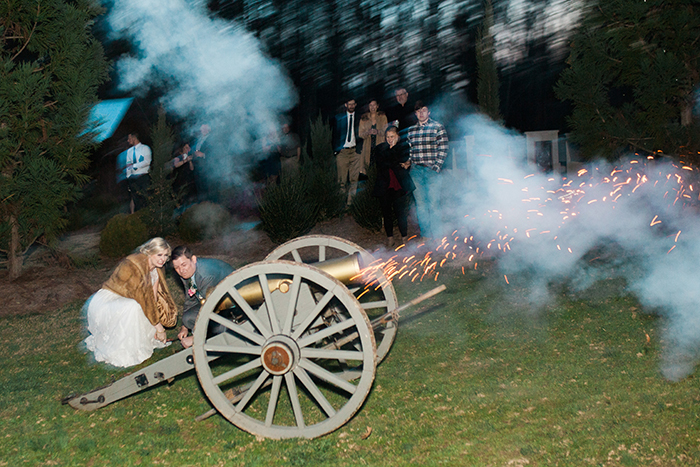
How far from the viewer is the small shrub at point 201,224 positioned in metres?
10.1

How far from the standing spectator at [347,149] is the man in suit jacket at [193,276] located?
5.91 metres

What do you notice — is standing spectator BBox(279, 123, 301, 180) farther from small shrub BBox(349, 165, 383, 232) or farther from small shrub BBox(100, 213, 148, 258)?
small shrub BBox(100, 213, 148, 258)

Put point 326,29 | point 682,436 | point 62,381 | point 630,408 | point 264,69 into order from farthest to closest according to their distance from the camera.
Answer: point 264,69, point 326,29, point 62,381, point 630,408, point 682,436

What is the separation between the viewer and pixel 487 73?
1332 centimetres

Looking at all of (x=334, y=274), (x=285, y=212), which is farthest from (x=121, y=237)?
(x=334, y=274)

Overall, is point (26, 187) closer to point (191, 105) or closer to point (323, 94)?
point (191, 105)

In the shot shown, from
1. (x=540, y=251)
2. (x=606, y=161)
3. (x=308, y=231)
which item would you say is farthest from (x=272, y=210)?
(x=606, y=161)

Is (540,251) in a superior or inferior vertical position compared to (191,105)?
inferior

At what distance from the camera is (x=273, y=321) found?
11.3ft

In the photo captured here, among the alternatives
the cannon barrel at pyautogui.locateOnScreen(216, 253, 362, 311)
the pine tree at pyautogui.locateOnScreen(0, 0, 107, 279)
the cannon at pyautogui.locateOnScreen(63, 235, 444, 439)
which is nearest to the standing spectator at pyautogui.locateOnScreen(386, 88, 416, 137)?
the pine tree at pyautogui.locateOnScreen(0, 0, 107, 279)

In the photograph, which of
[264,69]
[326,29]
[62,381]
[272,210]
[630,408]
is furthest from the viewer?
[264,69]

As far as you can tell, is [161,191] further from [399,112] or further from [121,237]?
[399,112]

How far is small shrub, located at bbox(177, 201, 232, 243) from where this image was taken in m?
10.1

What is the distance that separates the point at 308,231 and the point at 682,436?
22.7ft
